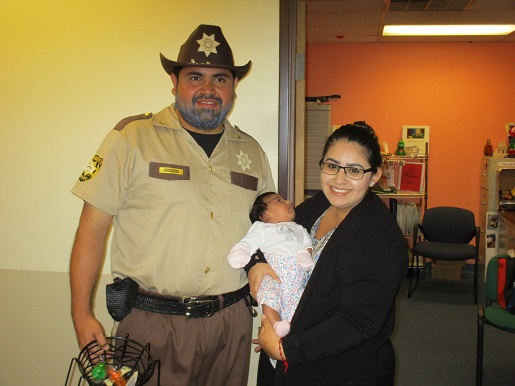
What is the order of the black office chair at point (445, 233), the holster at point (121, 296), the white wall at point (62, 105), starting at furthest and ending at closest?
the black office chair at point (445, 233) < the white wall at point (62, 105) < the holster at point (121, 296)

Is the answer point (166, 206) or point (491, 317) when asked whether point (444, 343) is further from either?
point (166, 206)

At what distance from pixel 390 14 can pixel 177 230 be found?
13.8 ft

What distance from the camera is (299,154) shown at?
253 centimetres

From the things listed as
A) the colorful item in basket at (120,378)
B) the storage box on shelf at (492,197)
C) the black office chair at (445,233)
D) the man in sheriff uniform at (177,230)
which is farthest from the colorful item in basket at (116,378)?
the storage box on shelf at (492,197)

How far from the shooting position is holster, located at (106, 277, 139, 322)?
1.76 m

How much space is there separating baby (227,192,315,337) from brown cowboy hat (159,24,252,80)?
573 mm

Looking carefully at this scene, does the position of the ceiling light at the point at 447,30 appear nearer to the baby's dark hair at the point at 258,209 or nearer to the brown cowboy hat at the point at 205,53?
the brown cowboy hat at the point at 205,53

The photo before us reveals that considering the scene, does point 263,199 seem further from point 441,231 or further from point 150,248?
point 441,231

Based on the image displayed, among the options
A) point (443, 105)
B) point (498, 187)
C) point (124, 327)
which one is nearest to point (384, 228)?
point (124, 327)

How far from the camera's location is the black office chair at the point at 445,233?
5.27 m

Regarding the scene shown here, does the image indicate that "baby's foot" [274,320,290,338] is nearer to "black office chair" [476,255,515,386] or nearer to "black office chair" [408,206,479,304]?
"black office chair" [476,255,515,386]

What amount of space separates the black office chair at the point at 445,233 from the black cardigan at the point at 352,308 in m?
3.99

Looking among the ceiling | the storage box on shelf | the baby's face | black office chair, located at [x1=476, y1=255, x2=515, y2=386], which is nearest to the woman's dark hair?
the baby's face

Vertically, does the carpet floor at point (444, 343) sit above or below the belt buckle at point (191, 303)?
below
